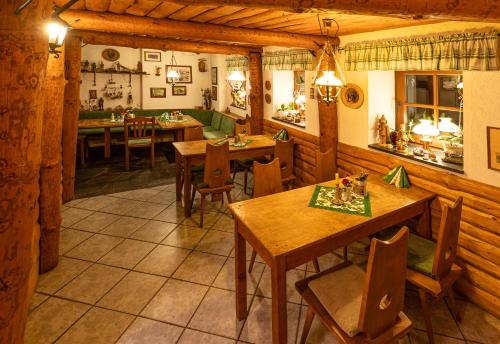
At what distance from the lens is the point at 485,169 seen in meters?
2.57

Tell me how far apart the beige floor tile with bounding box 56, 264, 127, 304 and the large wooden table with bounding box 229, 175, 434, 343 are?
1282 millimetres

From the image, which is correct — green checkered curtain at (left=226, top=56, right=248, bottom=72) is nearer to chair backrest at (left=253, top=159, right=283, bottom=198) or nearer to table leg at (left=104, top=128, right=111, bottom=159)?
table leg at (left=104, top=128, right=111, bottom=159)

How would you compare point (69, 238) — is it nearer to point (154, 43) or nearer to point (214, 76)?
point (154, 43)

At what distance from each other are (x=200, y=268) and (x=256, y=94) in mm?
4008

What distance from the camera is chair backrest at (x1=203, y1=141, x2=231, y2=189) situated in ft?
12.9

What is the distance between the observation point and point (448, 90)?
3.22 m

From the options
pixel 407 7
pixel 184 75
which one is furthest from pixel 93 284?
pixel 184 75

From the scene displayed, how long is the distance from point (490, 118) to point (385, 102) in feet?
4.49

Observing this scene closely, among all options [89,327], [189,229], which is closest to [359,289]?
[89,327]

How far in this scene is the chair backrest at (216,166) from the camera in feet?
12.9

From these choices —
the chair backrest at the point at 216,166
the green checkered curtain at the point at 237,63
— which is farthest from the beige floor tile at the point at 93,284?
the green checkered curtain at the point at 237,63

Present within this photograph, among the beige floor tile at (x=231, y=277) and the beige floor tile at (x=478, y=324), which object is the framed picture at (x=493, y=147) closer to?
the beige floor tile at (x=478, y=324)

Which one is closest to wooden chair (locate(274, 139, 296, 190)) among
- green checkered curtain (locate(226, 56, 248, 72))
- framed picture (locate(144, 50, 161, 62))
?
green checkered curtain (locate(226, 56, 248, 72))

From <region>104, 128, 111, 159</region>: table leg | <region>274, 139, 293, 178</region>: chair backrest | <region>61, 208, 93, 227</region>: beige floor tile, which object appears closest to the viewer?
<region>61, 208, 93, 227</region>: beige floor tile
